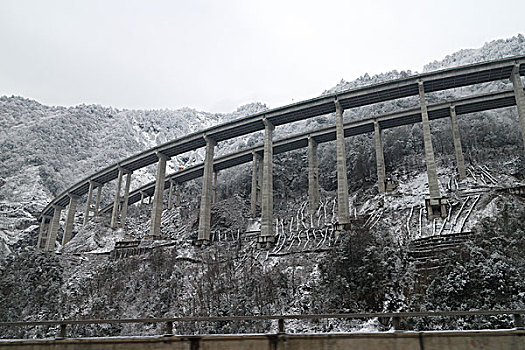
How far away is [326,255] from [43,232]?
6125 cm

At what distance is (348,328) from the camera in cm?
1759

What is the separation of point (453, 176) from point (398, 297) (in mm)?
21193

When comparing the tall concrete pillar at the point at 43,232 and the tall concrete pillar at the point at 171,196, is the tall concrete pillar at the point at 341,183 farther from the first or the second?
the tall concrete pillar at the point at 43,232

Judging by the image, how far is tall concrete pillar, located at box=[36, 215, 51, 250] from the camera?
6794 centimetres

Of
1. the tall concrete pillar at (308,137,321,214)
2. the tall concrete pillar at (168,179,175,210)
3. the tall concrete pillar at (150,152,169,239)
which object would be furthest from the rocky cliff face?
the tall concrete pillar at (150,152,169,239)

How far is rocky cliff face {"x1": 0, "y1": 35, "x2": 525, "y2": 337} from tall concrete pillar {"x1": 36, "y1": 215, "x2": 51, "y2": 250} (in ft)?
8.07

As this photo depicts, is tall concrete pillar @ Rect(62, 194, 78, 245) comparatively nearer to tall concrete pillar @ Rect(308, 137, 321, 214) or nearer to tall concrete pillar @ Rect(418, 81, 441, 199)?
tall concrete pillar @ Rect(308, 137, 321, 214)

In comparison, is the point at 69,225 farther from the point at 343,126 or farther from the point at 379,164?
the point at 379,164

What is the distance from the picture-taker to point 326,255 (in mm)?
25688

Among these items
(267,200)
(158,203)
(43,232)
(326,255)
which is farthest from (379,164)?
(43,232)

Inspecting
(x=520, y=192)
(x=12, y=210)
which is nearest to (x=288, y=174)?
(x=520, y=192)

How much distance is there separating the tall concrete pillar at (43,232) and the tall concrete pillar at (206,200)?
43596mm

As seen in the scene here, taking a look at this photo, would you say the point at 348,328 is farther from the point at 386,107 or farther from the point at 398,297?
the point at 386,107

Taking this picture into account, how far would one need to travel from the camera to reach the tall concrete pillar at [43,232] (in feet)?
223
